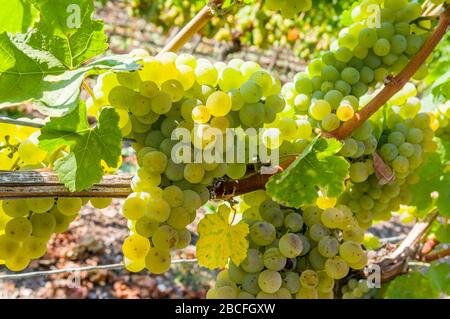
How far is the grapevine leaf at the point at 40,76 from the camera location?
2.18ft

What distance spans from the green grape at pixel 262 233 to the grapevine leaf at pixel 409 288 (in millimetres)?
694

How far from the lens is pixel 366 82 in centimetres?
101

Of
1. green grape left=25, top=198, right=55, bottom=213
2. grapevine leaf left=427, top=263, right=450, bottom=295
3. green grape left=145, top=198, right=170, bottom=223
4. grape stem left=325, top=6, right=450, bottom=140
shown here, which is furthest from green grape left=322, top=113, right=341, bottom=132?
grapevine leaf left=427, top=263, right=450, bottom=295

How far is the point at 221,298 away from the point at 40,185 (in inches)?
13.8

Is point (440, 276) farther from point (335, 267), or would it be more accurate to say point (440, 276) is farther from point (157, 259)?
point (157, 259)

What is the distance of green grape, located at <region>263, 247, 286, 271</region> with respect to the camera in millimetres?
854

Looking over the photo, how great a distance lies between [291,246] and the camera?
844 millimetres

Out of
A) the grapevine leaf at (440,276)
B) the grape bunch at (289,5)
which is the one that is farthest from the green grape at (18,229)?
the grapevine leaf at (440,276)

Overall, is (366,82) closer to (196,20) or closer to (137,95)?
(196,20)

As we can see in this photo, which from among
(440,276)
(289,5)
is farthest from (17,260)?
(440,276)

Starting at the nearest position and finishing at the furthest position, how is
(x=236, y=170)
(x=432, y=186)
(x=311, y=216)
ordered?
(x=236, y=170), (x=311, y=216), (x=432, y=186)

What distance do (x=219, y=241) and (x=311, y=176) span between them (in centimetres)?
18

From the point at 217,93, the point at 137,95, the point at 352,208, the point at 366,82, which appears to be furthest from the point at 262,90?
the point at 352,208

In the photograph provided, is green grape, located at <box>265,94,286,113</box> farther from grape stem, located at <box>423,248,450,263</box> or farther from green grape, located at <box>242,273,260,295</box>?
grape stem, located at <box>423,248,450,263</box>
